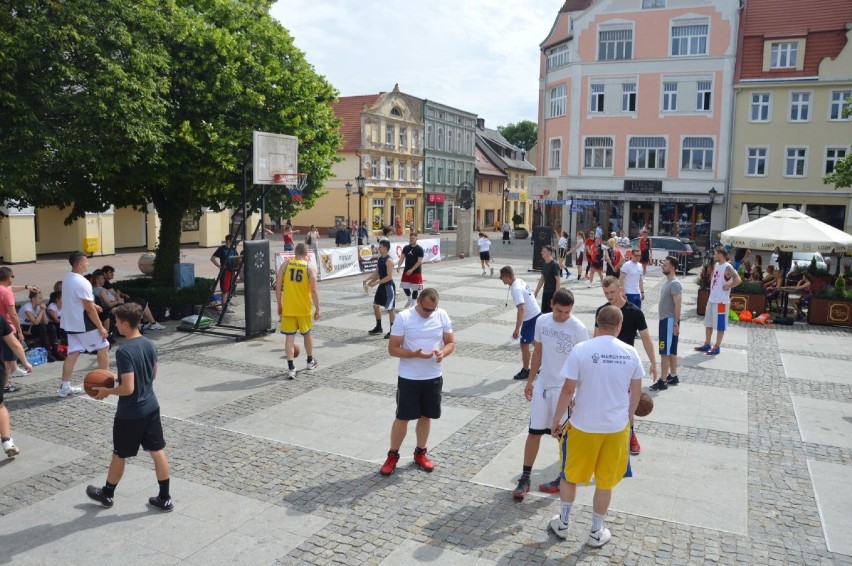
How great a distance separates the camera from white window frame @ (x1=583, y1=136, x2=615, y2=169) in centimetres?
4134

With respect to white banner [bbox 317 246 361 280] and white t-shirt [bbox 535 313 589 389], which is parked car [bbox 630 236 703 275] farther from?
white t-shirt [bbox 535 313 589 389]

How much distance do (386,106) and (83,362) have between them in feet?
152

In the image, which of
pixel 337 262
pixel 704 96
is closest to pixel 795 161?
pixel 704 96

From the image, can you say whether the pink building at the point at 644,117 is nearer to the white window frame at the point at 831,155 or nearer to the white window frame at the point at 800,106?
the white window frame at the point at 800,106

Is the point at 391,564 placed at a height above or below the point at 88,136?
below

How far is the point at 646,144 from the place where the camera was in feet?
133

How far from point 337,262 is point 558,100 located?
25.4 meters

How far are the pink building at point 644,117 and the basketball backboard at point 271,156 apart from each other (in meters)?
26.2

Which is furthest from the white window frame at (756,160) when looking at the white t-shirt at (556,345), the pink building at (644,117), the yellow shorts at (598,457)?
the yellow shorts at (598,457)

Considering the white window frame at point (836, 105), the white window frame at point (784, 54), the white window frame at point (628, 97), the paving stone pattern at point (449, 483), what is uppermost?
the white window frame at point (784, 54)

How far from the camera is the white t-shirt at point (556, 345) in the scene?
611 cm

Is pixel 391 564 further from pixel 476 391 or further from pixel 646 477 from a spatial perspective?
pixel 476 391

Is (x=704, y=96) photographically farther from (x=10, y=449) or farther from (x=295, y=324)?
(x=10, y=449)

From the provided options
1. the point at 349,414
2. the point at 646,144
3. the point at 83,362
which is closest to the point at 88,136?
the point at 83,362
